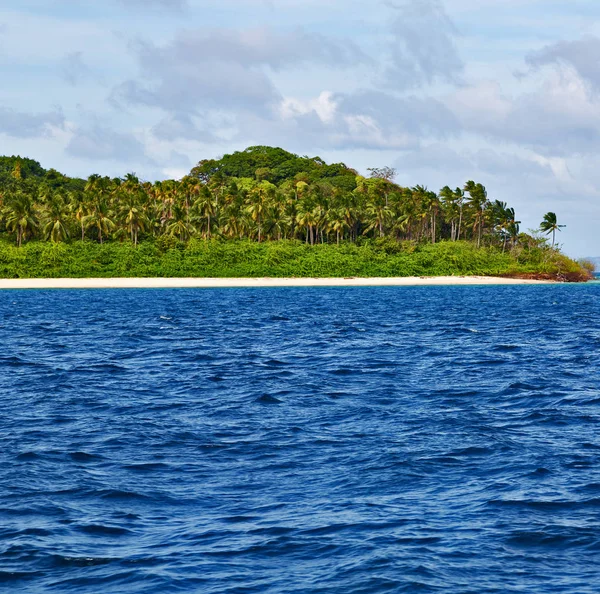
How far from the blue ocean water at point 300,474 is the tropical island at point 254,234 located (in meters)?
115

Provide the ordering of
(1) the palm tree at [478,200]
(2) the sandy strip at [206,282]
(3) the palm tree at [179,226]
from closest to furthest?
(2) the sandy strip at [206,282] < (3) the palm tree at [179,226] < (1) the palm tree at [478,200]

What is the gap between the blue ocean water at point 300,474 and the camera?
40.8ft

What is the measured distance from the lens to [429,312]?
7606 centimetres

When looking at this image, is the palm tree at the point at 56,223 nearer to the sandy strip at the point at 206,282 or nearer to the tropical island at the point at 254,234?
the tropical island at the point at 254,234

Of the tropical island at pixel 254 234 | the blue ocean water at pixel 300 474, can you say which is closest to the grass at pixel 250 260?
the tropical island at pixel 254 234

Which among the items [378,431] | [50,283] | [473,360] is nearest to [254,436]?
[378,431]

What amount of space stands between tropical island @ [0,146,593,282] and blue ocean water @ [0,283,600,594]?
115 meters

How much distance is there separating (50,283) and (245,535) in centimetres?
13400

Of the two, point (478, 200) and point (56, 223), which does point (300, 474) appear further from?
point (478, 200)

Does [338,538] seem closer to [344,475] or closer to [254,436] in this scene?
[344,475]

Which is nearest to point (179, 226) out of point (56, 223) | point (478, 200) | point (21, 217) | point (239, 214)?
point (239, 214)

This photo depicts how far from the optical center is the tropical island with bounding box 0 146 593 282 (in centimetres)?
15212

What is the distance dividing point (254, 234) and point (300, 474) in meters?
156

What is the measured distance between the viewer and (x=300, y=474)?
1750cm
